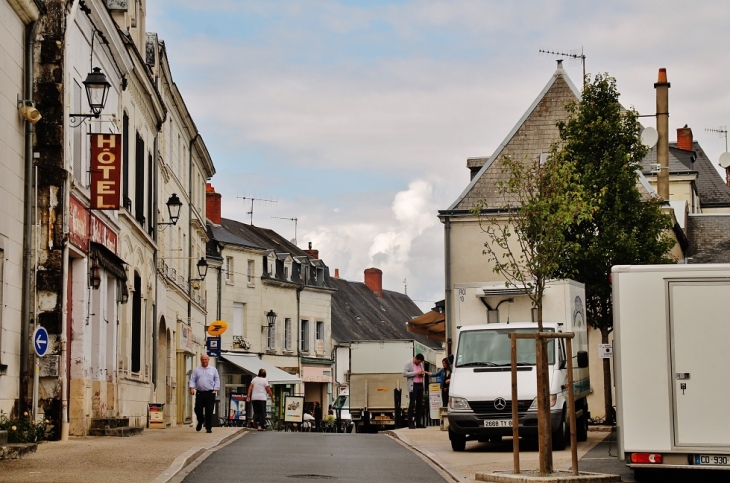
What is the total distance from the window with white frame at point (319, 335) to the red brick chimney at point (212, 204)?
10072mm

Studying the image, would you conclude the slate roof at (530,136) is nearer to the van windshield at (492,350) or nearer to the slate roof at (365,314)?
the van windshield at (492,350)

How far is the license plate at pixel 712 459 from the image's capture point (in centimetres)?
1371

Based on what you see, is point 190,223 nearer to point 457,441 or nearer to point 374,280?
point 457,441

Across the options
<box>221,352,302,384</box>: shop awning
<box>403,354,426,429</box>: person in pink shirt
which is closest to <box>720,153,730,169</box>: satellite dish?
<box>221,352,302,384</box>: shop awning

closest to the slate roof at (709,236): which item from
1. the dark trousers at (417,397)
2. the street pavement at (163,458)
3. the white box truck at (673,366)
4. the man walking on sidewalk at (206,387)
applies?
the dark trousers at (417,397)

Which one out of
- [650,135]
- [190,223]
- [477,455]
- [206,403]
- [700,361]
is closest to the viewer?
[700,361]

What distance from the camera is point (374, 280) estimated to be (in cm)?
9481

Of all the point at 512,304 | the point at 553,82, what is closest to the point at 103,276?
the point at 512,304

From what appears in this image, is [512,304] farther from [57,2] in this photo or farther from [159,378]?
[159,378]

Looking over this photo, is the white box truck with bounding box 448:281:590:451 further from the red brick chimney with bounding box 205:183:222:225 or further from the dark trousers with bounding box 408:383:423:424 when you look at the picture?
the red brick chimney with bounding box 205:183:222:225

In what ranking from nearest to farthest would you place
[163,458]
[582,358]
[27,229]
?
[163,458] < [27,229] < [582,358]

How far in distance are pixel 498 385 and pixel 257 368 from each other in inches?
1645

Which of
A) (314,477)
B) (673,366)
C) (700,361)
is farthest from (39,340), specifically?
(700,361)

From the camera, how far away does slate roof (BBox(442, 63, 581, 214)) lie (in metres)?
41.5
